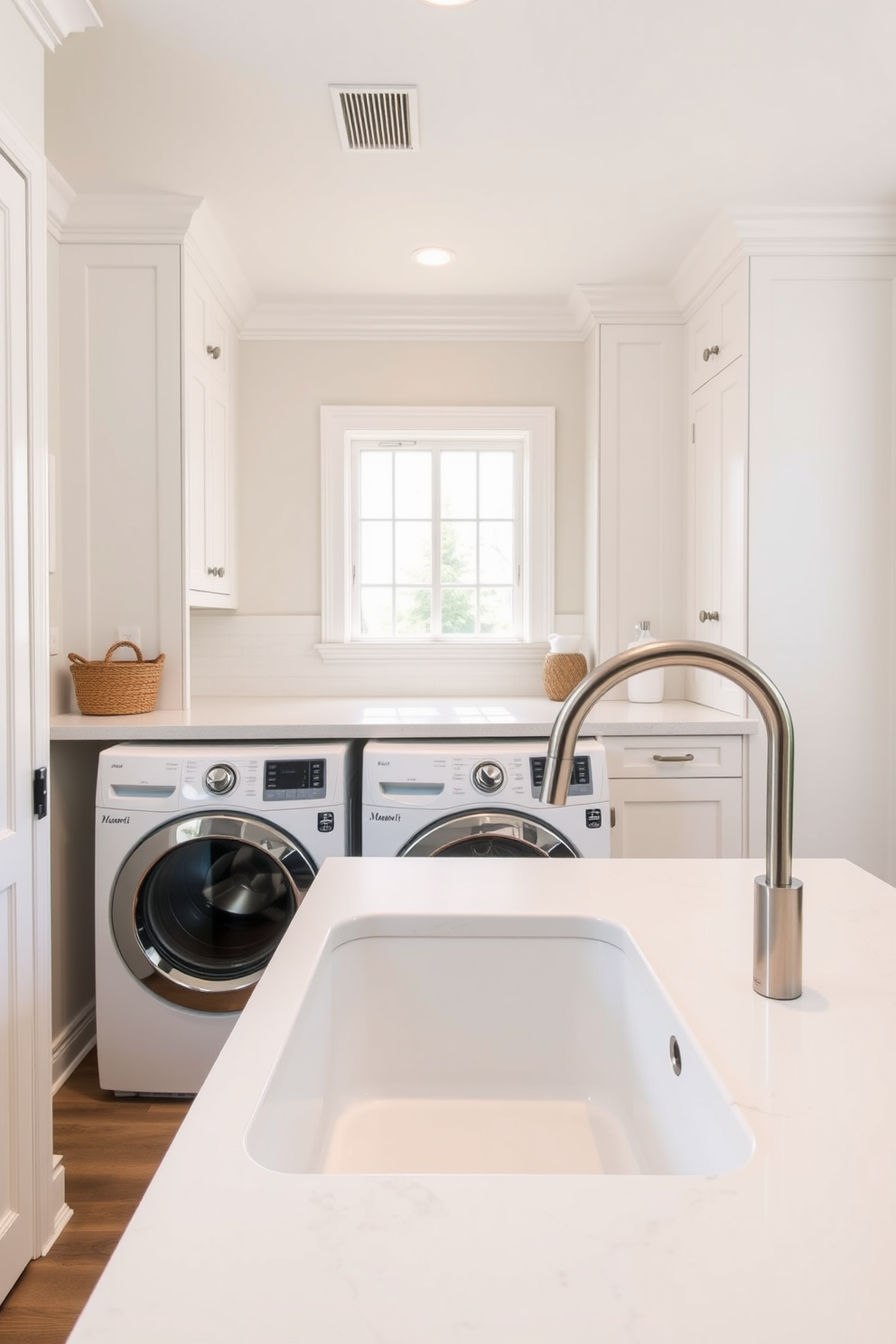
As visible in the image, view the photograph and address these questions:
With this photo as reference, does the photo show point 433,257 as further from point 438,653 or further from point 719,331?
point 438,653

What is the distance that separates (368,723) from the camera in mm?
2512

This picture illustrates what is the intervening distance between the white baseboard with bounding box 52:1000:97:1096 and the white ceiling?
2449 millimetres

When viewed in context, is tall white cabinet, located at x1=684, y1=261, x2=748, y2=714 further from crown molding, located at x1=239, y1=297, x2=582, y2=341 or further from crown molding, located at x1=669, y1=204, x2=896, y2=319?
crown molding, located at x1=239, y1=297, x2=582, y2=341

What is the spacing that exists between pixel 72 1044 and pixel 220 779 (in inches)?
36.8

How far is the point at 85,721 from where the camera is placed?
8.24 feet

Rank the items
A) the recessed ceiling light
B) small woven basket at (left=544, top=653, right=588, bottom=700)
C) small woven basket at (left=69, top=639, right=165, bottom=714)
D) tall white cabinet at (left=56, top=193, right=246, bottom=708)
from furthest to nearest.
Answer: small woven basket at (left=544, top=653, right=588, bottom=700), the recessed ceiling light, tall white cabinet at (left=56, top=193, right=246, bottom=708), small woven basket at (left=69, top=639, right=165, bottom=714)

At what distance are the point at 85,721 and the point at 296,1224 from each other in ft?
7.29

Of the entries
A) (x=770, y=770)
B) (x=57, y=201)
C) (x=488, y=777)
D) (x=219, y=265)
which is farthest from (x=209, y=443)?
Result: (x=770, y=770)

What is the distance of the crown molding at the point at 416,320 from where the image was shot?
3.40m

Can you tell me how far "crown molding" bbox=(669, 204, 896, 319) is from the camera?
8.60 ft

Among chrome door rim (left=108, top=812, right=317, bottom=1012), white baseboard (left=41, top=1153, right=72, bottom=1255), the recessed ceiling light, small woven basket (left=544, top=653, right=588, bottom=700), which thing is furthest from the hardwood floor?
the recessed ceiling light

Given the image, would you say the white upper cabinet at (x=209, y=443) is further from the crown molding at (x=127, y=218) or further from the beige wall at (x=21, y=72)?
the beige wall at (x=21, y=72)

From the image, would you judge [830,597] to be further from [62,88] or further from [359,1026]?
[62,88]

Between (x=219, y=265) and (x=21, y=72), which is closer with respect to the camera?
(x=21, y=72)
